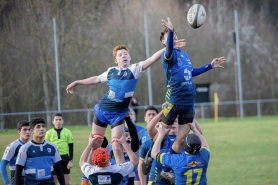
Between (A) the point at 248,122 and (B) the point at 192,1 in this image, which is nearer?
(A) the point at 248,122

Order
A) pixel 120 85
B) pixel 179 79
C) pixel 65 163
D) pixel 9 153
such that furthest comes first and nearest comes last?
pixel 65 163, pixel 9 153, pixel 120 85, pixel 179 79

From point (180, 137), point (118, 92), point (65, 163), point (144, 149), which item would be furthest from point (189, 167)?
point (65, 163)

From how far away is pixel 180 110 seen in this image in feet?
26.1

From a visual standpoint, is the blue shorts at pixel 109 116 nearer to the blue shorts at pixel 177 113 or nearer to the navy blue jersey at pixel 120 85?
the navy blue jersey at pixel 120 85

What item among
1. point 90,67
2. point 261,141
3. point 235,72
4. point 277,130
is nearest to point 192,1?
point 235,72

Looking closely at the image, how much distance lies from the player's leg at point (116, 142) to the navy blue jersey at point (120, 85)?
0.81 ft

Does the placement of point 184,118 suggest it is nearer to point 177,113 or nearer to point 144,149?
point 177,113

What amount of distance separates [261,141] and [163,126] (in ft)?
45.6

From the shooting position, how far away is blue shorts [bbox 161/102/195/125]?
7.89 meters

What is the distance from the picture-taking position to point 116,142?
795 cm

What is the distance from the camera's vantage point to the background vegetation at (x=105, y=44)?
21938 millimetres

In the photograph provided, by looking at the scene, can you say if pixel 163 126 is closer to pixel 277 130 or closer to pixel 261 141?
pixel 261 141

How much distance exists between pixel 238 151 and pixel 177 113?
1138 centimetres

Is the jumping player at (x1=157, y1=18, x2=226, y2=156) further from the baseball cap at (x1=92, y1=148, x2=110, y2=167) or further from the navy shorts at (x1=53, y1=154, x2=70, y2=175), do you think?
the navy shorts at (x1=53, y1=154, x2=70, y2=175)
